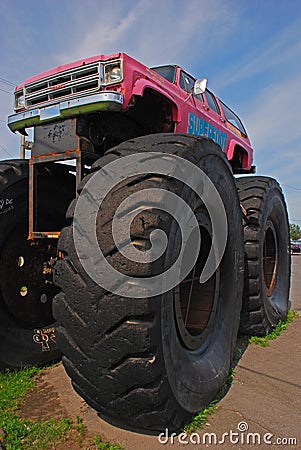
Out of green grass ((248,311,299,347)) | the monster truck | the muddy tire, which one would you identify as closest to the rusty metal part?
the monster truck

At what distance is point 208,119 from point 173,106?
102 centimetres

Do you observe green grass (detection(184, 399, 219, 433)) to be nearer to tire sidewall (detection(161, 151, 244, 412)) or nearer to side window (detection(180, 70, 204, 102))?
tire sidewall (detection(161, 151, 244, 412))

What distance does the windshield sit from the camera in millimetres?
4023

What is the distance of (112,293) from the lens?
1.86 metres

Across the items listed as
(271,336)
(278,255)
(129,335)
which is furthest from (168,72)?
(129,335)

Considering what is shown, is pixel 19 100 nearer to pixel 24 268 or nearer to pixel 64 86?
pixel 64 86

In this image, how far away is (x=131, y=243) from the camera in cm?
189

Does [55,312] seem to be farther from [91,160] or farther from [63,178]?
[63,178]

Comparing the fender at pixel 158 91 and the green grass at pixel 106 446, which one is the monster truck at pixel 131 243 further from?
the green grass at pixel 106 446

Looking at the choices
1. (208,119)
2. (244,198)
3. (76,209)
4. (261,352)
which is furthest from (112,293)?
(208,119)

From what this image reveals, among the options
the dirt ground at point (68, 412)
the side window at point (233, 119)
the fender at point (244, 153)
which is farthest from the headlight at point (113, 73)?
the side window at point (233, 119)

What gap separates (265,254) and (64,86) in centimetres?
321

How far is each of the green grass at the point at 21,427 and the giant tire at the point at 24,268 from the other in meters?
0.44

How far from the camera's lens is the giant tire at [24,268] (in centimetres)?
325
